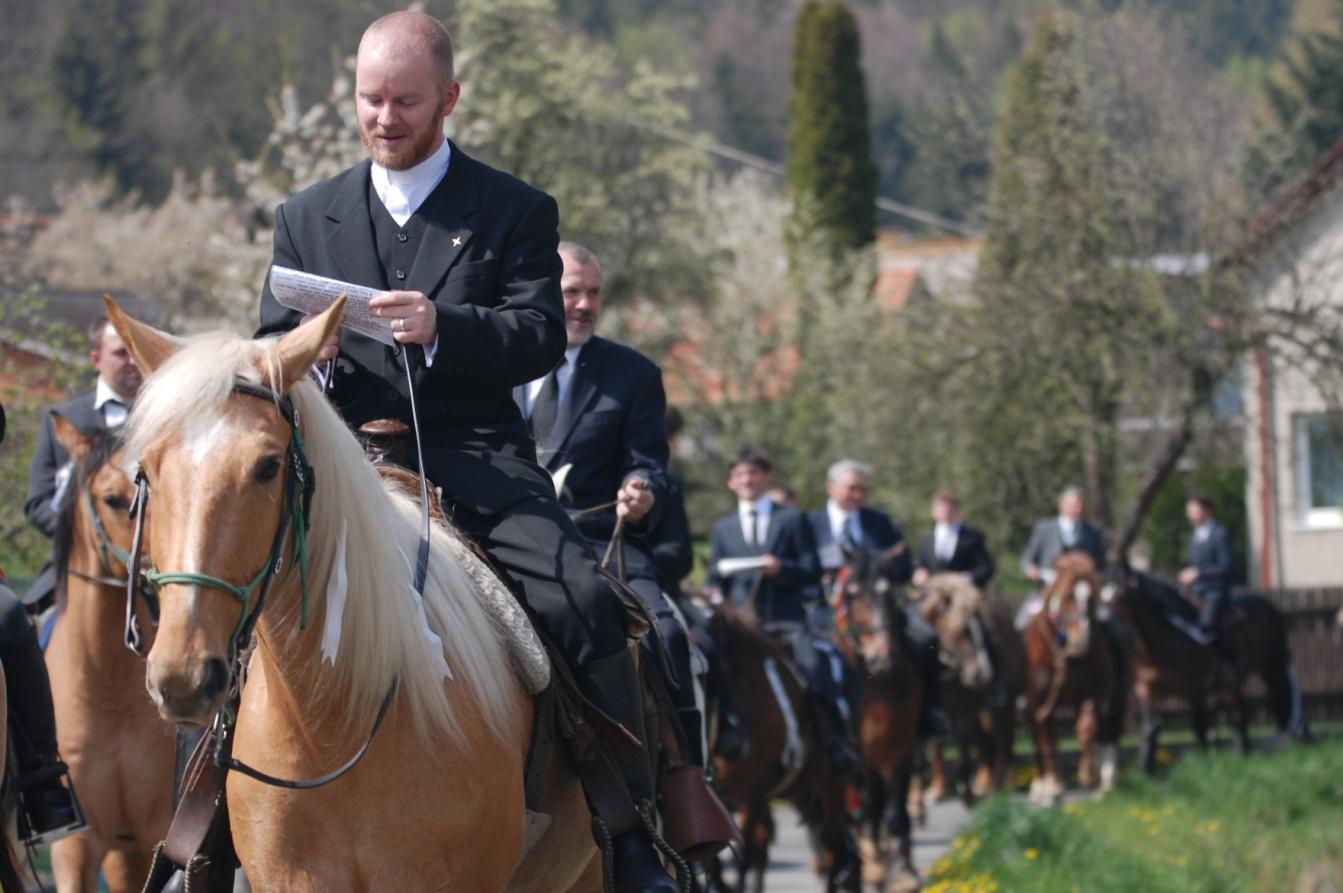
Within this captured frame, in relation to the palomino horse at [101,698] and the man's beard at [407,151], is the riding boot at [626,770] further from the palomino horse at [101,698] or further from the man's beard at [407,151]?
the palomino horse at [101,698]

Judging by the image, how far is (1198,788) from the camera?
16859mm

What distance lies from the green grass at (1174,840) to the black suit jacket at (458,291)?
264 inches

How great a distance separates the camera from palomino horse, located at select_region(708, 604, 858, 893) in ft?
36.5

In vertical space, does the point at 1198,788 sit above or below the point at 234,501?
below

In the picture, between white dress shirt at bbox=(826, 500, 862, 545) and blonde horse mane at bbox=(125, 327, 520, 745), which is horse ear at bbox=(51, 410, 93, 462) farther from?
white dress shirt at bbox=(826, 500, 862, 545)

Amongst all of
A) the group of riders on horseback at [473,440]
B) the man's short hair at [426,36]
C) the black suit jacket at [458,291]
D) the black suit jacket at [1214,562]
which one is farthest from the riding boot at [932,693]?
the man's short hair at [426,36]

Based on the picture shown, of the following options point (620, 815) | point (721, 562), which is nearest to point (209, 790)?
point (620, 815)

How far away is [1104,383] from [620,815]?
22.2 metres

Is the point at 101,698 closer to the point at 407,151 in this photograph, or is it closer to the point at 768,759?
the point at 407,151

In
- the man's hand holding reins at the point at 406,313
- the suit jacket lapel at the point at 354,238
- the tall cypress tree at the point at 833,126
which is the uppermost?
the tall cypress tree at the point at 833,126

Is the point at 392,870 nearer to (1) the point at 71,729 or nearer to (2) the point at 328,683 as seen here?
(2) the point at 328,683

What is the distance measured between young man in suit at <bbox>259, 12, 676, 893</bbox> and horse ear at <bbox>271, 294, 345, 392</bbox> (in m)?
0.79

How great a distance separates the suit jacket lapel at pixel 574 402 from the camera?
7527 millimetres

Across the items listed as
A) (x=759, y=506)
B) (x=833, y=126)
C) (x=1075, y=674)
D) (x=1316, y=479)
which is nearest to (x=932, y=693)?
(x=759, y=506)
